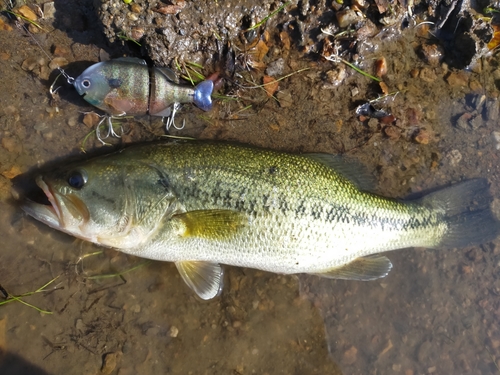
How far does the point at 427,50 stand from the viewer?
3289 millimetres

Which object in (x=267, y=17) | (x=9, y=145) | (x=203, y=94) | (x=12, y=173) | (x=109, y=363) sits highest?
(x=267, y=17)

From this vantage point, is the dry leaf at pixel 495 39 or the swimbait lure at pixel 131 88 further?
the dry leaf at pixel 495 39

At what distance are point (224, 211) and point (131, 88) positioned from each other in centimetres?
118

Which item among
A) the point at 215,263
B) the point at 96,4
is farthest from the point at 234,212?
the point at 96,4

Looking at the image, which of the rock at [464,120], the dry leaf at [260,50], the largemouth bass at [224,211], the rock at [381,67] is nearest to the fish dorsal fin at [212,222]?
the largemouth bass at [224,211]

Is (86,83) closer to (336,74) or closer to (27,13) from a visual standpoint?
(27,13)

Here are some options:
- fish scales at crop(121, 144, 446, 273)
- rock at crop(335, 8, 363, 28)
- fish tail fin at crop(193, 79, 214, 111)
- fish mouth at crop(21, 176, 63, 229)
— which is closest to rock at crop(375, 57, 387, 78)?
rock at crop(335, 8, 363, 28)

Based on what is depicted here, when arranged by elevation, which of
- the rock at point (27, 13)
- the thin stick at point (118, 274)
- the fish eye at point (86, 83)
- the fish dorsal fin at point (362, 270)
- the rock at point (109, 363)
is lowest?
the rock at point (109, 363)

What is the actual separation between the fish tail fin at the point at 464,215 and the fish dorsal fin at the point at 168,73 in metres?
2.23

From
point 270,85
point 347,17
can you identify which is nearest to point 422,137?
point 347,17

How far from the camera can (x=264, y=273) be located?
129 inches

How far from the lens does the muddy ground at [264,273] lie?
3080 mm

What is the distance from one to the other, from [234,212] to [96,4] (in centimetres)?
195

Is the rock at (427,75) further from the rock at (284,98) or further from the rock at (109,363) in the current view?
the rock at (109,363)
